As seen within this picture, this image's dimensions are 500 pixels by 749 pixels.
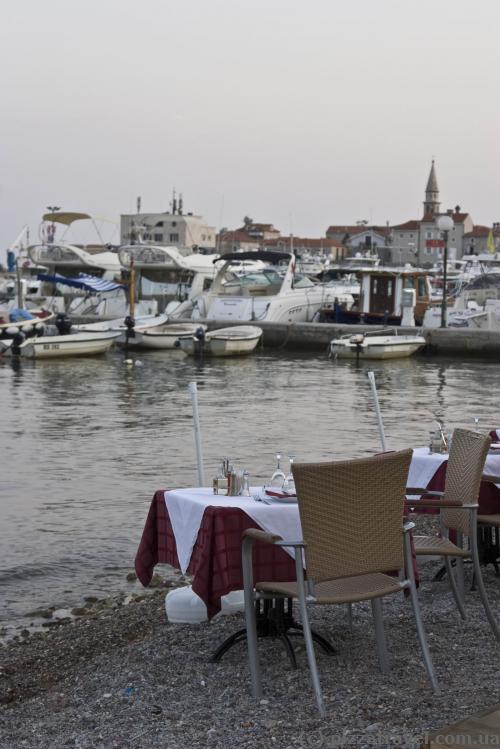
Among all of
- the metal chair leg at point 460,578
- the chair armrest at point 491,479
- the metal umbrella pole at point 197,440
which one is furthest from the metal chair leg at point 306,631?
the metal umbrella pole at point 197,440

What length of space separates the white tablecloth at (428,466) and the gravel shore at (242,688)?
92cm

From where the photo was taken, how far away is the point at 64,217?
5850 centimetres

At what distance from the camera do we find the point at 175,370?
35906mm

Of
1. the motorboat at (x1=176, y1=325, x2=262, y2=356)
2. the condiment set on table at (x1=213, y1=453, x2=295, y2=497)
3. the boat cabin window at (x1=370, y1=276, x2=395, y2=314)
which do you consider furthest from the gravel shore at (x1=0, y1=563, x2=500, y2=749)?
the boat cabin window at (x1=370, y1=276, x2=395, y2=314)

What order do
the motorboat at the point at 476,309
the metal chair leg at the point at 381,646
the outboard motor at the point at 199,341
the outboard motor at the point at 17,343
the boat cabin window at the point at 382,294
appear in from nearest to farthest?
the metal chair leg at the point at 381,646 → the outboard motor at the point at 17,343 → the outboard motor at the point at 199,341 → the motorboat at the point at 476,309 → the boat cabin window at the point at 382,294

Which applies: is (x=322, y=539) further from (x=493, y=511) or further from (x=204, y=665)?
(x=493, y=511)

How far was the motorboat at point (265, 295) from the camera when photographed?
45375 millimetres

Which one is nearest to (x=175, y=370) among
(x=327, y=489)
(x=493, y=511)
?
(x=493, y=511)

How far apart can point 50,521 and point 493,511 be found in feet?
22.5

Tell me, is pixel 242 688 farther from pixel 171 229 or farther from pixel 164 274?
pixel 171 229

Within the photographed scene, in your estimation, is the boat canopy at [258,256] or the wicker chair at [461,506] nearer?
the wicker chair at [461,506]

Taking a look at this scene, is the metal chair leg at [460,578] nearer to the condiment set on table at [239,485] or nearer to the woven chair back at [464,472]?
the woven chair back at [464,472]

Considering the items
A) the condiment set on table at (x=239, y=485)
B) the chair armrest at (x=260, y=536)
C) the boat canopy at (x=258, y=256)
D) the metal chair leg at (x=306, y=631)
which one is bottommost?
the metal chair leg at (x=306, y=631)

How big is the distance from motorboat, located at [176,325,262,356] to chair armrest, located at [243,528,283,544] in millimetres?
34421
